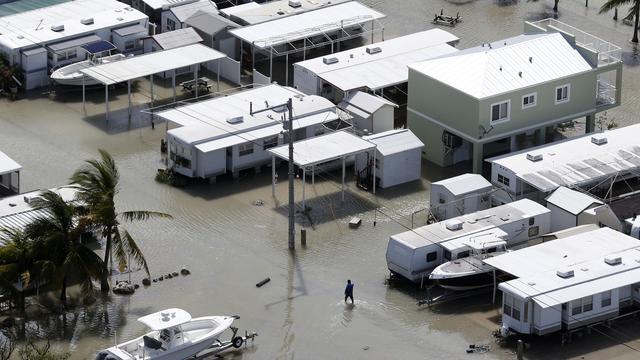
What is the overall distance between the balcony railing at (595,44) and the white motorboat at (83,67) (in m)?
24.9

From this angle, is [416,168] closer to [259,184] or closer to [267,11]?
[259,184]

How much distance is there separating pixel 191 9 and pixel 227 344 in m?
39.3

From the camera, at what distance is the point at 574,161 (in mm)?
81938

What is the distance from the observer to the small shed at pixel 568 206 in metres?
77.6

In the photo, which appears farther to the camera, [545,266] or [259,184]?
[259,184]

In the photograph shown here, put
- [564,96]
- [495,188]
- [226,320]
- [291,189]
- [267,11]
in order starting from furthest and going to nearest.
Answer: [267,11] < [564,96] < [495,188] < [291,189] < [226,320]

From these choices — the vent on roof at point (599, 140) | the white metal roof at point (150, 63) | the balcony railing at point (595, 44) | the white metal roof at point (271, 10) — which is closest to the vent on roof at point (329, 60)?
the white metal roof at point (150, 63)

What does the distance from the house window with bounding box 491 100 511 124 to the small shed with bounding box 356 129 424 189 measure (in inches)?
158

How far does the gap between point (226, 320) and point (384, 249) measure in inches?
464

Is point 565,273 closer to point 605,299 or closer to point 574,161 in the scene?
point 605,299

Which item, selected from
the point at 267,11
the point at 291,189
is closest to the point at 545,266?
the point at 291,189

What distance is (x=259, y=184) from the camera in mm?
85125

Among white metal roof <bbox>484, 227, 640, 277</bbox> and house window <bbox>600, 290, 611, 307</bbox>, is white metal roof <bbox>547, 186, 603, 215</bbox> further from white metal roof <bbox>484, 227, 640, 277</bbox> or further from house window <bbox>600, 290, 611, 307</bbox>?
house window <bbox>600, 290, 611, 307</bbox>

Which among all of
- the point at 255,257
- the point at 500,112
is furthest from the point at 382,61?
the point at 255,257
